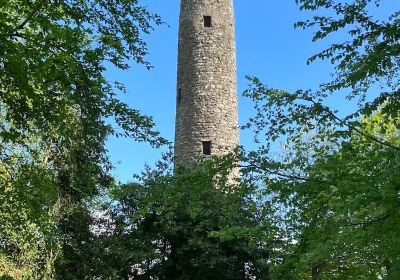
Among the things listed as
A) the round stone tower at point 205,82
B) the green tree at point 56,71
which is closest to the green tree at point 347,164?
the green tree at point 56,71

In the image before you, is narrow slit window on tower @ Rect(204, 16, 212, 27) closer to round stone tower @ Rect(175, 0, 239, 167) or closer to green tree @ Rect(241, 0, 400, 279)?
round stone tower @ Rect(175, 0, 239, 167)

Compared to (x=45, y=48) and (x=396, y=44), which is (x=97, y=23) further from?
(x=396, y=44)

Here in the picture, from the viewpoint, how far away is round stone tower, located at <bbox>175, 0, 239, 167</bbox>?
17.2 metres

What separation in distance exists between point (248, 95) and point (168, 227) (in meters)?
6.30

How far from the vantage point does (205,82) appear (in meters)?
17.6

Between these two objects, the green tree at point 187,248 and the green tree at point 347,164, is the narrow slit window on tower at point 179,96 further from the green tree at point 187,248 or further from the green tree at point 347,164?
the green tree at point 347,164

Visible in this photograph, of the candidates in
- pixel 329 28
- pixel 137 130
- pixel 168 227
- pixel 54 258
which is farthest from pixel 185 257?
pixel 329 28

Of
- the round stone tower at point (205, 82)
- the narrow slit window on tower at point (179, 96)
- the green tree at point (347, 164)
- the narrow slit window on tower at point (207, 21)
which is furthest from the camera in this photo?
the narrow slit window on tower at point (207, 21)

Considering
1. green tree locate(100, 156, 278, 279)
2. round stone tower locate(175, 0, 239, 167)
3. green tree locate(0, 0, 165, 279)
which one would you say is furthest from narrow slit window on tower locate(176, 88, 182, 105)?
green tree locate(0, 0, 165, 279)

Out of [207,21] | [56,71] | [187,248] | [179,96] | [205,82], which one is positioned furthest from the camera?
[207,21]

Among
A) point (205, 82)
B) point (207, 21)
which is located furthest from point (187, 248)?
point (207, 21)

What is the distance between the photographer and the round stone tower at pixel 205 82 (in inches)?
679

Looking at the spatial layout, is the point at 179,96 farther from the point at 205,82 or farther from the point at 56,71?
the point at 56,71

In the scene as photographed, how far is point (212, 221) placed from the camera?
13.2 metres
